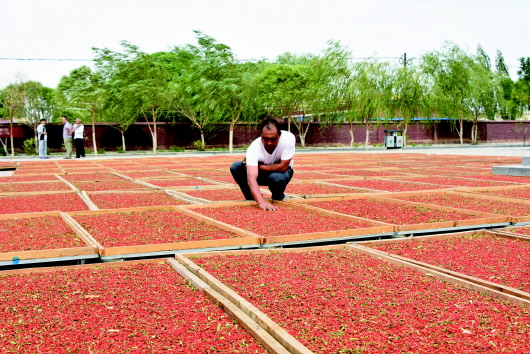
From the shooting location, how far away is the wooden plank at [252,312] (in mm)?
2014

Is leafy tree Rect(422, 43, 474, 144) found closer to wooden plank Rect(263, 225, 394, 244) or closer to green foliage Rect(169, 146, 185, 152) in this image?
green foliage Rect(169, 146, 185, 152)

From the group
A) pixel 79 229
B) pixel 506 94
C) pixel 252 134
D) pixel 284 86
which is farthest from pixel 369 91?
pixel 79 229

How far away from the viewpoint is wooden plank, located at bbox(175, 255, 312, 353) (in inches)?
79.3

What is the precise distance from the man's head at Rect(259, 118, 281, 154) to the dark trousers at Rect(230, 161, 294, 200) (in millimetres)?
382

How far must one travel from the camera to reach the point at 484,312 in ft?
7.87

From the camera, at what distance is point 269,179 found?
18.0 feet

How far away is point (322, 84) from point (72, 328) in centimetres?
2635

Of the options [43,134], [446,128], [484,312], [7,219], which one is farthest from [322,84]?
[484,312]

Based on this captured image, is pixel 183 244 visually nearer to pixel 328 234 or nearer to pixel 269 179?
pixel 328 234

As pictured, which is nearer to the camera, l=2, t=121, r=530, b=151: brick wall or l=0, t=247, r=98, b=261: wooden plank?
l=0, t=247, r=98, b=261: wooden plank

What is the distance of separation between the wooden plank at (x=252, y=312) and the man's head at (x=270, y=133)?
2112mm

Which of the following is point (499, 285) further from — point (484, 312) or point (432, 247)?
point (432, 247)

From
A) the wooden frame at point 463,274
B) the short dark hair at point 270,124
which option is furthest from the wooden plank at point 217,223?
the short dark hair at point 270,124

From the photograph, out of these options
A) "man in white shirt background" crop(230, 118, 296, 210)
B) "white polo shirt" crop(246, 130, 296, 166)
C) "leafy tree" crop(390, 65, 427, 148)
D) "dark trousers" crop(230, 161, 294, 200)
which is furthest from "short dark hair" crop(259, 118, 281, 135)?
"leafy tree" crop(390, 65, 427, 148)
